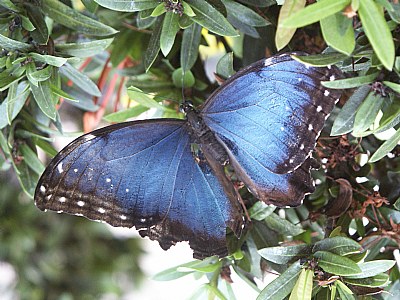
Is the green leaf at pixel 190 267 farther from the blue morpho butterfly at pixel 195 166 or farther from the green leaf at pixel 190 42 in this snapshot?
the green leaf at pixel 190 42

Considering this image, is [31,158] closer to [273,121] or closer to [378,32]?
[273,121]

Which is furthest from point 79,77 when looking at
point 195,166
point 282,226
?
point 282,226

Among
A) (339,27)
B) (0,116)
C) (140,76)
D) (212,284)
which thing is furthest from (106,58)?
(339,27)

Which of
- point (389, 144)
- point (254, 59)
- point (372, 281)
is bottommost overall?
point (372, 281)

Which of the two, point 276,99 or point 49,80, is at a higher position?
point 49,80

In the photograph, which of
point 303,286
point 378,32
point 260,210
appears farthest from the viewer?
point 260,210

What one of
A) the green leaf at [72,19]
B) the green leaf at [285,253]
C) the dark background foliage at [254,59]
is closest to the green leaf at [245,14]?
the dark background foliage at [254,59]

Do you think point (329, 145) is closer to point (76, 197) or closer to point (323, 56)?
point (323, 56)

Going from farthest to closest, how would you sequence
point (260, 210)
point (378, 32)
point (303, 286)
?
point (260, 210) < point (303, 286) < point (378, 32)
